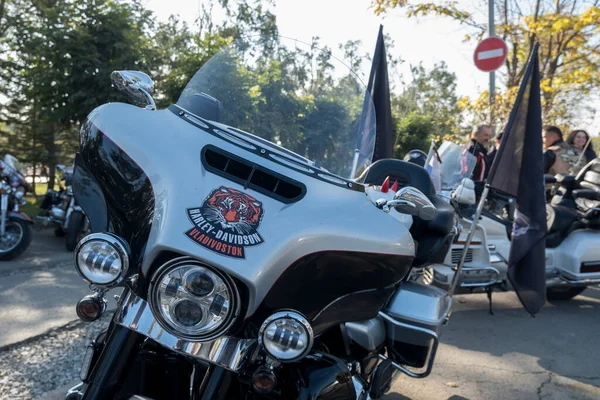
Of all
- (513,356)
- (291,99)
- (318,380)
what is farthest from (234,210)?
(513,356)

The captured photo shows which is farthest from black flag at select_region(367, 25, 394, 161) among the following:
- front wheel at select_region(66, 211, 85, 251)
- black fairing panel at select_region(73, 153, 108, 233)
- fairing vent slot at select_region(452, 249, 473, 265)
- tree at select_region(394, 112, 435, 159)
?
tree at select_region(394, 112, 435, 159)

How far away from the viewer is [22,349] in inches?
130

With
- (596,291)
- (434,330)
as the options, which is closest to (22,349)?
(434,330)

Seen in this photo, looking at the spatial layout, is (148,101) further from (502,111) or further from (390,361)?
(502,111)

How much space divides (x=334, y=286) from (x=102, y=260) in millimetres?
695

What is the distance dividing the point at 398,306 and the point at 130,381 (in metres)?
1.11

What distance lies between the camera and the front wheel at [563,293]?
5.48 m

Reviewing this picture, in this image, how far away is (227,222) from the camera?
4.81ft

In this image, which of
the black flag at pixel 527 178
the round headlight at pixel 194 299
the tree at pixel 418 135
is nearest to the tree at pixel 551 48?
the tree at pixel 418 135

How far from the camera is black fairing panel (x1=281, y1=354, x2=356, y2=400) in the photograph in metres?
1.60

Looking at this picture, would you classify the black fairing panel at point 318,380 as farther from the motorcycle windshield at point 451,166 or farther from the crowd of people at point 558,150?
the crowd of people at point 558,150

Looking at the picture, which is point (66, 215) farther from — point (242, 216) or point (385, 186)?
point (242, 216)

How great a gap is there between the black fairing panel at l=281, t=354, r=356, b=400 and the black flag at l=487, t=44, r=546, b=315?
8.25 ft

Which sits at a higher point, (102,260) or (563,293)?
(102,260)
